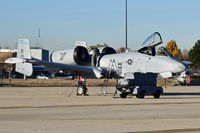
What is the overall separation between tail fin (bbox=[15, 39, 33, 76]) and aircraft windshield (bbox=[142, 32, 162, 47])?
918cm

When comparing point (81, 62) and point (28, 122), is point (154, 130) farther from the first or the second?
point (81, 62)

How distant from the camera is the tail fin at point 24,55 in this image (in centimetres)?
3350

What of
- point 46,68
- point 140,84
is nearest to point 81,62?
point 46,68

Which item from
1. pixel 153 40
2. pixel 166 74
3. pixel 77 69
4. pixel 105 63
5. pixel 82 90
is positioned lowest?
pixel 82 90

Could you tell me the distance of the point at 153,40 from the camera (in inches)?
1276

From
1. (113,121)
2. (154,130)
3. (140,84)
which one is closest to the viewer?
(154,130)

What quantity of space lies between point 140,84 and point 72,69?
21.2ft

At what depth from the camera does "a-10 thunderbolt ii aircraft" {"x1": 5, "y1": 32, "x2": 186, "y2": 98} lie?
3191 centimetres

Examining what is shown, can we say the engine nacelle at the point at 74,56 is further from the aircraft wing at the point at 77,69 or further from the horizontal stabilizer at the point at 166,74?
the horizontal stabilizer at the point at 166,74

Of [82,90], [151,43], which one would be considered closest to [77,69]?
[82,90]

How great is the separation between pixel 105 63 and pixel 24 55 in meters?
6.65

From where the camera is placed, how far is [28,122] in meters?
14.5

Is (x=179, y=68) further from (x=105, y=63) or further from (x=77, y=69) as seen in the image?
(x=77, y=69)

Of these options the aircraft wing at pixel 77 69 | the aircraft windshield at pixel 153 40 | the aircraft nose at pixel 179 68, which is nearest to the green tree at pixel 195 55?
the aircraft wing at pixel 77 69
